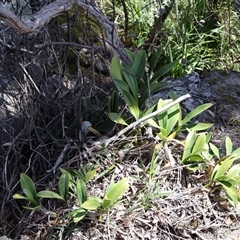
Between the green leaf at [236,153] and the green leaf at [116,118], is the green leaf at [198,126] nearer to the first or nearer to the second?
the green leaf at [236,153]

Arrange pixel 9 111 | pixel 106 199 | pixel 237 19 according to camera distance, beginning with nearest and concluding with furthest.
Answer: pixel 106 199 → pixel 9 111 → pixel 237 19

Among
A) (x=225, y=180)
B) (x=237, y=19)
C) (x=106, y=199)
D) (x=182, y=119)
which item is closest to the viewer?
(x=106, y=199)

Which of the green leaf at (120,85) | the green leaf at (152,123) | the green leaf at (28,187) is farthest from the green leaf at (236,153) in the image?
the green leaf at (28,187)

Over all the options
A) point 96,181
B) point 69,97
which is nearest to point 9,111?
point 69,97

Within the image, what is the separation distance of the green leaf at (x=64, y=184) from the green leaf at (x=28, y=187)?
0.13 meters

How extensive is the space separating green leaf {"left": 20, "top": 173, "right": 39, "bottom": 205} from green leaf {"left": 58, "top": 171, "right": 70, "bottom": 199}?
13cm

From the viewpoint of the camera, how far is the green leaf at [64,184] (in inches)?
93.5

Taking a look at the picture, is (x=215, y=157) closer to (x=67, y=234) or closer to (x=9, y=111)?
(x=67, y=234)

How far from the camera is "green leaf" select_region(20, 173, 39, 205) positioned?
2352 millimetres

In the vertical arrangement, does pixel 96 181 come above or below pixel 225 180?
above

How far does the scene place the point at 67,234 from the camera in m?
2.33

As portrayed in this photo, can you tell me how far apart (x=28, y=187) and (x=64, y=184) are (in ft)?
0.60

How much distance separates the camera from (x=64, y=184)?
238 cm

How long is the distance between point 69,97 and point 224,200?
42.2 inches
